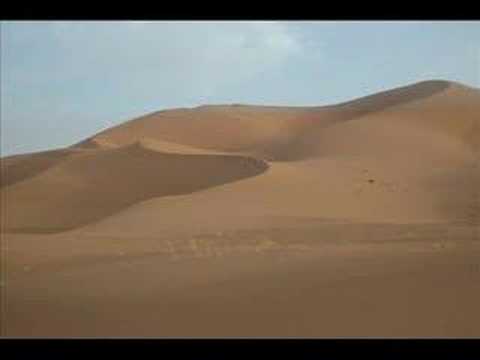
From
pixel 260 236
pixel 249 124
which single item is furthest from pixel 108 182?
pixel 249 124

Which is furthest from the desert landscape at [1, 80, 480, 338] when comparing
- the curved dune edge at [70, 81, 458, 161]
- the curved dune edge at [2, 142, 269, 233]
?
the curved dune edge at [70, 81, 458, 161]

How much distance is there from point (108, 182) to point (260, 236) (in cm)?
1320

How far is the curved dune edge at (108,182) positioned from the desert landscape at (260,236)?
0.09 meters

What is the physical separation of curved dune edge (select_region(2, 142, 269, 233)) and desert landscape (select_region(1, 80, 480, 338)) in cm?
9

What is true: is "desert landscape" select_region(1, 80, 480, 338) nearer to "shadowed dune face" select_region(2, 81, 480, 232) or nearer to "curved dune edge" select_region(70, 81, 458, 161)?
"shadowed dune face" select_region(2, 81, 480, 232)

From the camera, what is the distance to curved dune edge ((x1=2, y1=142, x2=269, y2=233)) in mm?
23281

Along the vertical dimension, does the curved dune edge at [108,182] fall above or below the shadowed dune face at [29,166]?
above

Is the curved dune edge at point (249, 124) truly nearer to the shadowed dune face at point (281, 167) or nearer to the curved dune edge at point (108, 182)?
the shadowed dune face at point (281, 167)

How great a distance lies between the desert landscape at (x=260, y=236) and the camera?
314 inches

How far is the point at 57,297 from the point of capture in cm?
888

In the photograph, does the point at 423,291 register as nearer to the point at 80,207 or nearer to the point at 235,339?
the point at 235,339

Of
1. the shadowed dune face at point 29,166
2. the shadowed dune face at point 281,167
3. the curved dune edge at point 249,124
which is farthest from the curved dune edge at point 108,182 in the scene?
the curved dune edge at point 249,124

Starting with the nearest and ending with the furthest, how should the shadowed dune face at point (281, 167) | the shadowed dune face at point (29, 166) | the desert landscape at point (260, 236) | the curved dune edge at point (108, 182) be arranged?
the desert landscape at point (260, 236), the shadowed dune face at point (281, 167), the curved dune edge at point (108, 182), the shadowed dune face at point (29, 166)
